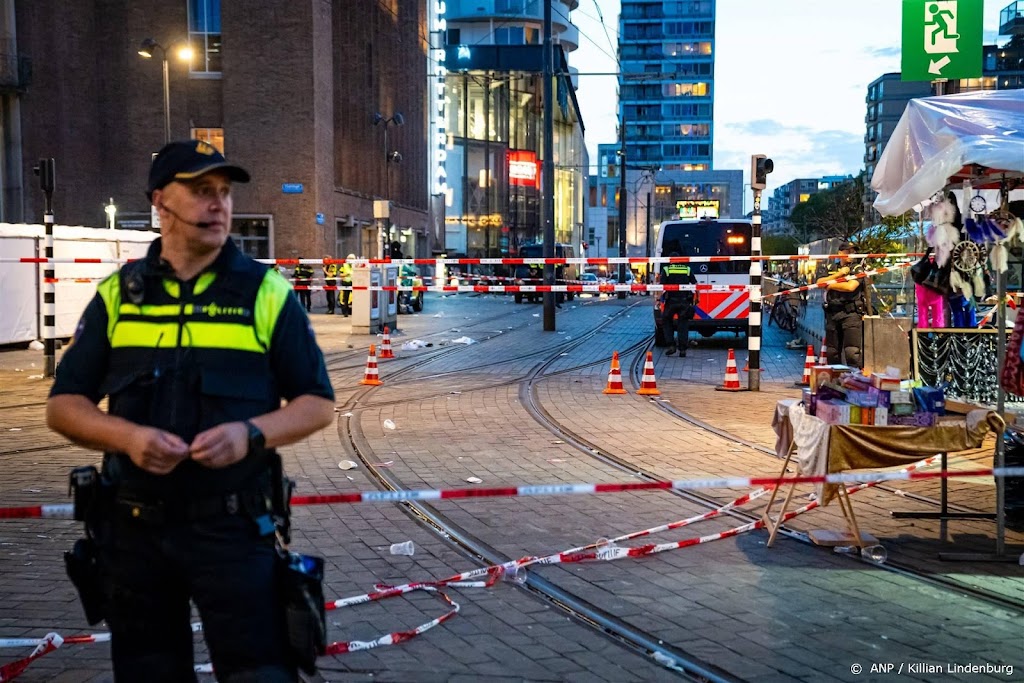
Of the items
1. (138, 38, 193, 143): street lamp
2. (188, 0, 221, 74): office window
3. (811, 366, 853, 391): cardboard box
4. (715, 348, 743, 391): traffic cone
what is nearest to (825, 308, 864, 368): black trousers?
(715, 348, 743, 391): traffic cone

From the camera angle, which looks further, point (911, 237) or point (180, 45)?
point (180, 45)

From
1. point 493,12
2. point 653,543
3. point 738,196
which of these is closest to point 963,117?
point 653,543

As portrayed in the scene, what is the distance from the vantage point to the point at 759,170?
579 inches

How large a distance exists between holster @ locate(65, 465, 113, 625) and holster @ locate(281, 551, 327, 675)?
1.73 ft

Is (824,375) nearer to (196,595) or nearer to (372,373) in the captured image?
(196,595)

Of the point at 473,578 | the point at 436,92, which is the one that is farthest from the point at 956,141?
the point at 436,92

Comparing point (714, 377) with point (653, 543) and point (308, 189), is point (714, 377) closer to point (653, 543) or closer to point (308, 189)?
point (653, 543)

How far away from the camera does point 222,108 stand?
39938mm

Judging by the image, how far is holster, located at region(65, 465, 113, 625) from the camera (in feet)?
9.41

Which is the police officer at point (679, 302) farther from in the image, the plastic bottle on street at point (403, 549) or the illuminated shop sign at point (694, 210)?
the plastic bottle on street at point (403, 549)

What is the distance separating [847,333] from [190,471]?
13.6 meters

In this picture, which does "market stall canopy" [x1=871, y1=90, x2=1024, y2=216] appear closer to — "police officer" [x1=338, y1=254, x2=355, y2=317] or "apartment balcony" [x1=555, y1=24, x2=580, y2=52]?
"police officer" [x1=338, y1=254, x2=355, y2=317]

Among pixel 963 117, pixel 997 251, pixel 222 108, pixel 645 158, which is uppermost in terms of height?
pixel 645 158

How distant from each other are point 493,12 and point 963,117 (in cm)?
9700
